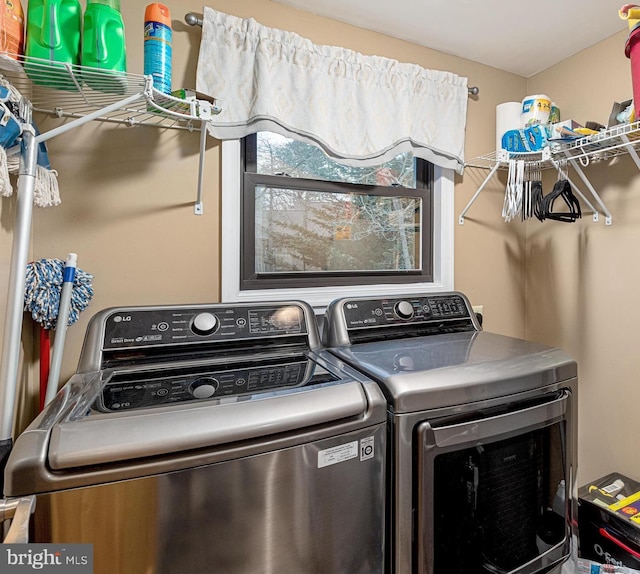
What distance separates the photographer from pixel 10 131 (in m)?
0.88

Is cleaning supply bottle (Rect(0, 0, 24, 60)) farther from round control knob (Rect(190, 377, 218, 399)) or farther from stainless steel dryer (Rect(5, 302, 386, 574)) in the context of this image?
round control knob (Rect(190, 377, 218, 399))

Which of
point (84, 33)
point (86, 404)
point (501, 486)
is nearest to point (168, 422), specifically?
point (86, 404)

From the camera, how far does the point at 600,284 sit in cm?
185

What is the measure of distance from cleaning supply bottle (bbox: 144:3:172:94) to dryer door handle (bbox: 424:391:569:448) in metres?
1.30

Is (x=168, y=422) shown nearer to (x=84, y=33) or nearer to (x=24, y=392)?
(x=24, y=392)

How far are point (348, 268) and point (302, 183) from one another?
48 centimetres

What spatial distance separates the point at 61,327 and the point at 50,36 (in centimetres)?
82

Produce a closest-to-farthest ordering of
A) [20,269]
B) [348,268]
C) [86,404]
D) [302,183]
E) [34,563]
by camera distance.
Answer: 1. [34,563]
2. [86,404]
3. [20,269]
4. [302,183]
5. [348,268]

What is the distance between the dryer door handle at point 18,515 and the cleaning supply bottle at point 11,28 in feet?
3.44

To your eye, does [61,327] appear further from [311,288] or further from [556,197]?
[556,197]

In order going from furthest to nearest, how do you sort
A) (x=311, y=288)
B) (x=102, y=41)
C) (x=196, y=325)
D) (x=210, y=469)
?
1. (x=311, y=288)
2. (x=196, y=325)
3. (x=102, y=41)
4. (x=210, y=469)

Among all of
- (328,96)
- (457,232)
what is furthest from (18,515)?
(457,232)

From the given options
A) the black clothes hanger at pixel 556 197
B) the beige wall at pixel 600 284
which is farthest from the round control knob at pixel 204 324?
the beige wall at pixel 600 284

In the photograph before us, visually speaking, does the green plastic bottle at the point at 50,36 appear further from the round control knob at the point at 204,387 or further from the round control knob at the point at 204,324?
the round control knob at the point at 204,387
